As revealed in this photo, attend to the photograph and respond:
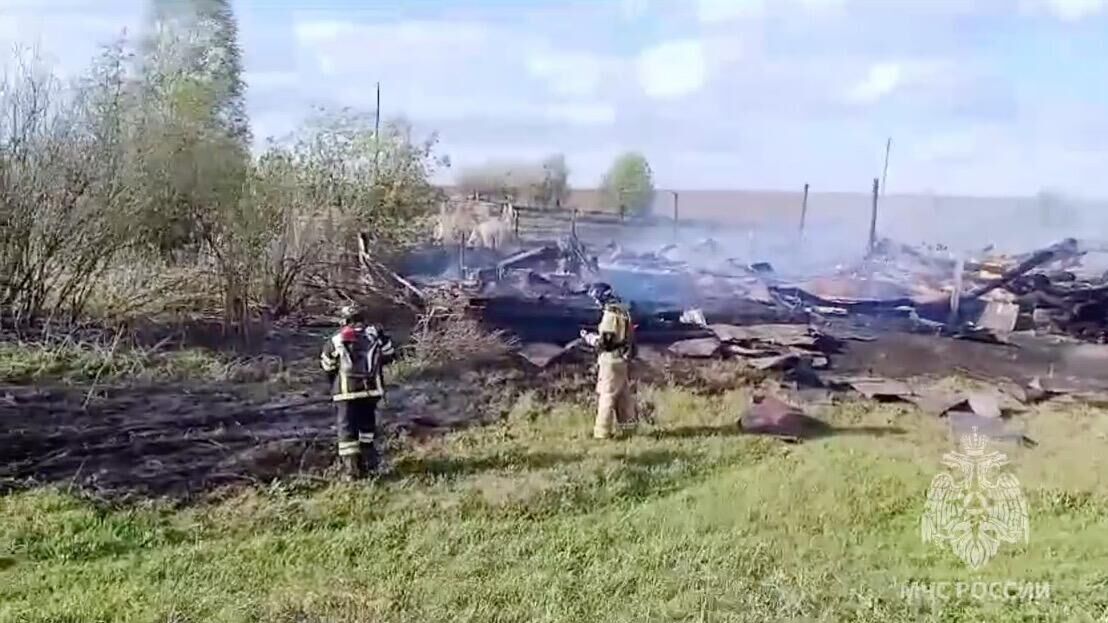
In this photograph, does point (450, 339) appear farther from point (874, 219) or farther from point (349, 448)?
point (874, 219)

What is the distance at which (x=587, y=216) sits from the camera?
3.72m

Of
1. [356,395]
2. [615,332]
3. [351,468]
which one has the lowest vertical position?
[351,468]

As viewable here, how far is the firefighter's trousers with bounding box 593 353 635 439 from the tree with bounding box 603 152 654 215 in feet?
1.98

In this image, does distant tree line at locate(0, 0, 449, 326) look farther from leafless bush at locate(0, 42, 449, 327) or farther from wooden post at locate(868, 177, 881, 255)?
wooden post at locate(868, 177, 881, 255)

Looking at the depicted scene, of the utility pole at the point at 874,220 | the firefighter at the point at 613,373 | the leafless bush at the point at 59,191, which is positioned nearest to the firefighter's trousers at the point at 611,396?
the firefighter at the point at 613,373

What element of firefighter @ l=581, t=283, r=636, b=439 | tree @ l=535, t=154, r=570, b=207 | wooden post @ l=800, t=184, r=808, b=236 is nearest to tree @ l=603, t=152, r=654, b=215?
tree @ l=535, t=154, r=570, b=207

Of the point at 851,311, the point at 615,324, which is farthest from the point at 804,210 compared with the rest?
the point at 615,324

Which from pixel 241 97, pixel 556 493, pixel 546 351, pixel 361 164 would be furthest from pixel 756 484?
pixel 241 97

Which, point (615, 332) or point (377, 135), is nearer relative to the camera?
point (615, 332)

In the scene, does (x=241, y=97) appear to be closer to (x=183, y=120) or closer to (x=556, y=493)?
(x=183, y=120)

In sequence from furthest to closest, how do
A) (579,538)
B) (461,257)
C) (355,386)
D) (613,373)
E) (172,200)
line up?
1. (461,257)
2. (172,200)
3. (613,373)
4. (355,386)
5. (579,538)

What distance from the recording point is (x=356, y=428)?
10.0 ft

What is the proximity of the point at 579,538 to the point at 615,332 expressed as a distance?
83 cm

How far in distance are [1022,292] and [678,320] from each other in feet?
4.03
